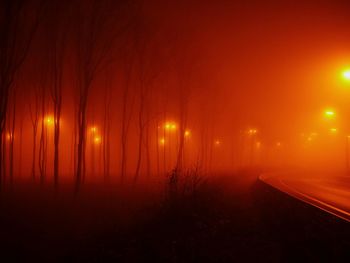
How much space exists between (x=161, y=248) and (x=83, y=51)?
1472 centimetres

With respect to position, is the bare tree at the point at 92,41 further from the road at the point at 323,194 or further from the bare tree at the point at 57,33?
the road at the point at 323,194

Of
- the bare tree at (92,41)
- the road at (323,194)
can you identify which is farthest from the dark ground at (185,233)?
the bare tree at (92,41)

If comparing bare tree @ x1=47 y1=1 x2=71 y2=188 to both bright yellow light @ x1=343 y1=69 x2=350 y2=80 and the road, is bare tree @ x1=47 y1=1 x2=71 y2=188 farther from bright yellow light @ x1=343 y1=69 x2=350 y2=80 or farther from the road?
bright yellow light @ x1=343 y1=69 x2=350 y2=80

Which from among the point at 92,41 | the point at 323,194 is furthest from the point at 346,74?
the point at 92,41

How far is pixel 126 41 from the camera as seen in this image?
25.3 metres

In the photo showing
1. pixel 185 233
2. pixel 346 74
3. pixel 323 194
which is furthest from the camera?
pixel 346 74

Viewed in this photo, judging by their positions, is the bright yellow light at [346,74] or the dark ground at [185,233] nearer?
the dark ground at [185,233]

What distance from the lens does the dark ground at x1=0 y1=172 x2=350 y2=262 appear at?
697 centimetres

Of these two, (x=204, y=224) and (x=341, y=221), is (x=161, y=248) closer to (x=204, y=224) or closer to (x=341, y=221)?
(x=204, y=224)

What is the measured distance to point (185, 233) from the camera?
884 centimetres

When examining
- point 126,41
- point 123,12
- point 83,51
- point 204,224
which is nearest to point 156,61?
point 126,41

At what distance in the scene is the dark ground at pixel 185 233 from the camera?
6.97 m

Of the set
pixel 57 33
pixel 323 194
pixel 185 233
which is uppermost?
pixel 57 33

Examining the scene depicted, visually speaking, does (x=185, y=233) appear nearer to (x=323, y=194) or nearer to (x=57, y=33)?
(x=323, y=194)
